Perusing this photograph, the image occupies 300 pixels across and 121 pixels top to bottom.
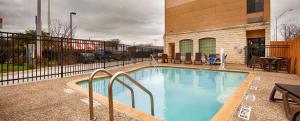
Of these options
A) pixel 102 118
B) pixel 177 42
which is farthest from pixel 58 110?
pixel 177 42

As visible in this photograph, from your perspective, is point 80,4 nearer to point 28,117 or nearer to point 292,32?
point 28,117

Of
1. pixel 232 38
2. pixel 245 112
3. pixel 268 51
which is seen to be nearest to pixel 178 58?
pixel 232 38

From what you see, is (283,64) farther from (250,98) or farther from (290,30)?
(290,30)

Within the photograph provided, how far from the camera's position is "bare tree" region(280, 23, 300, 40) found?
23.9 m

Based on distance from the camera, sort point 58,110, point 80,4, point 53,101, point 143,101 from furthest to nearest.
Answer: point 80,4
point 143,101
point 53,101
point 58,110

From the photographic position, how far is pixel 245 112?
271 cm

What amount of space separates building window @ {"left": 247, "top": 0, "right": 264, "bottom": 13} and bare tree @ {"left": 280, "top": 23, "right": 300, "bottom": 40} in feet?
57.3

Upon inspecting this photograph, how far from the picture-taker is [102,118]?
2.51m

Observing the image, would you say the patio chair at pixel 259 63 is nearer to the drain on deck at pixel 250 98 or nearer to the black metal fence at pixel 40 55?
the drain on deck at pixel 250 98

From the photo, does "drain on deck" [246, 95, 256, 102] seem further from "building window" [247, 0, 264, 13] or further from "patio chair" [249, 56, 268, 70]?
"building window" [247, 0, 264, 13]

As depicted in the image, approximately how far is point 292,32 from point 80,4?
104 feet

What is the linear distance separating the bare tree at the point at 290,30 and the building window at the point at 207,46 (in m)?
18.5

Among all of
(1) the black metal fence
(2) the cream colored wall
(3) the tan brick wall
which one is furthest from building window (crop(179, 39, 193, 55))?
(1) the black metal fence

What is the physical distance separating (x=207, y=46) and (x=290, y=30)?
65.6 feet
